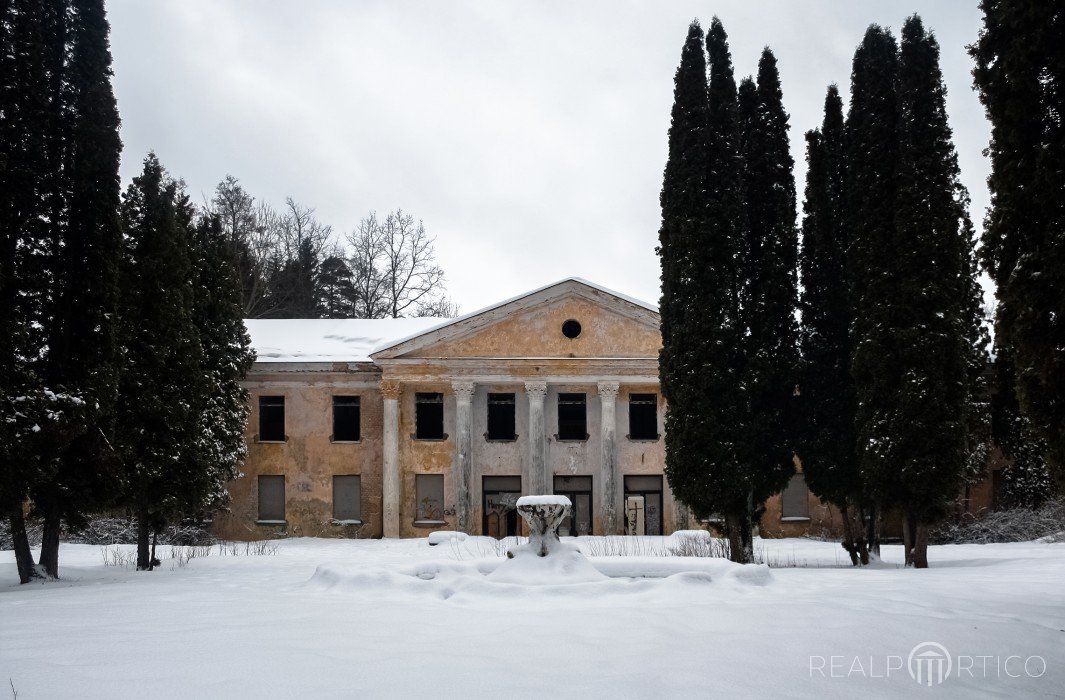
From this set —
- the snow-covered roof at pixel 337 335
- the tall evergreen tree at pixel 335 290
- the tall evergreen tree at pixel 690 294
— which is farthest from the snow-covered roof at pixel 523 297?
the tall evergreen tree at pixel 335 290

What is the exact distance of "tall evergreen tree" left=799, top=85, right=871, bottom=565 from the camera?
16734 millimetres

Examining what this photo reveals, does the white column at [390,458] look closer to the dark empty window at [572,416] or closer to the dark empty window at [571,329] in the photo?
the dark empty window at [572,416]

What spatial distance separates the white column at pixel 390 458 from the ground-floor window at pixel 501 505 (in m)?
3.05

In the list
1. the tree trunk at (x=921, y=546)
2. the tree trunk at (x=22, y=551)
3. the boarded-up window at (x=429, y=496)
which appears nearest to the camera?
the tree trunk at (x=22, y=551)

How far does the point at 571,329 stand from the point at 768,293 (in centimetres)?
1319

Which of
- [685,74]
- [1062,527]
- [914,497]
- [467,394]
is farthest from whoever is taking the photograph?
[467,394]

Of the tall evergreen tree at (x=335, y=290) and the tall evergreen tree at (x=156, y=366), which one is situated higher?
the tall evergreen tree at (x=335, y=290)

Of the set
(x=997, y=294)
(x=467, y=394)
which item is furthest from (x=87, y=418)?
(x=467, y=394)

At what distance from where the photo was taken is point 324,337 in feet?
108

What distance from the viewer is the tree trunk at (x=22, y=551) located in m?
12.4

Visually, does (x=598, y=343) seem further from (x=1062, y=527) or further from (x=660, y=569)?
(x=660, y=569)

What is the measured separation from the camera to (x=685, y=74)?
18.0m

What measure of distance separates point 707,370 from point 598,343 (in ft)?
43.0

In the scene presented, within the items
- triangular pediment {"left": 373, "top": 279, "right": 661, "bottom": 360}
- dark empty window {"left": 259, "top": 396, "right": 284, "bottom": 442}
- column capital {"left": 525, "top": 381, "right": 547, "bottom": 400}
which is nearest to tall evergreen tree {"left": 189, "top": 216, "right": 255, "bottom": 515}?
dark empty window {"left": 259, "top": 396, "right": 284, "bottom": 442}
